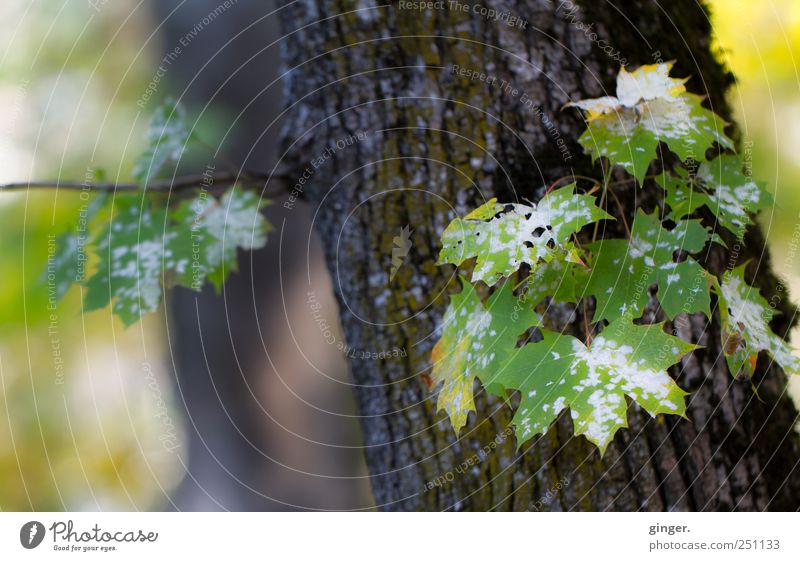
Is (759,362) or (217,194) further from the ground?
(217,194)

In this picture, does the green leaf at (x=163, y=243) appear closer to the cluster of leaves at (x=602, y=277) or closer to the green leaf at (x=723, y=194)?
the cluster of leaves at (x=602, y=277)

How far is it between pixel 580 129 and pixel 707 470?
13.6 inches

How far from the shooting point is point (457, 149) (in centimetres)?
48

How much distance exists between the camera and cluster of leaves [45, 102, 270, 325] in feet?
1.85

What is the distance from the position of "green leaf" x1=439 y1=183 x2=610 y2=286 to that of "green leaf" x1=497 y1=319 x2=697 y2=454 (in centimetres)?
7

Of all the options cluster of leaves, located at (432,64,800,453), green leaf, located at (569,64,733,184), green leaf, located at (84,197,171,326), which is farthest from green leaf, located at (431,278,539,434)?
green leaf, located at (84,197,171,326)

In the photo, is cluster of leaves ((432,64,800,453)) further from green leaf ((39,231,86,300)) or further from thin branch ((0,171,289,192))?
green leaf ((39,231,86,300))

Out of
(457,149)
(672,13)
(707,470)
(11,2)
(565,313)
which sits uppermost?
(11,2)

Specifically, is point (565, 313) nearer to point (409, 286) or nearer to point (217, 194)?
point (409, 286)

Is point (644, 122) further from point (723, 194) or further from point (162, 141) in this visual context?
point (162, 141)

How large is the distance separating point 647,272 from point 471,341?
169mm

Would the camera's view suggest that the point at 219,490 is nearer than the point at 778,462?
No

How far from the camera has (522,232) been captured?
45 cm

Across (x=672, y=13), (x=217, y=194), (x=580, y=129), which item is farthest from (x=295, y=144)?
(x=672, y=13)
